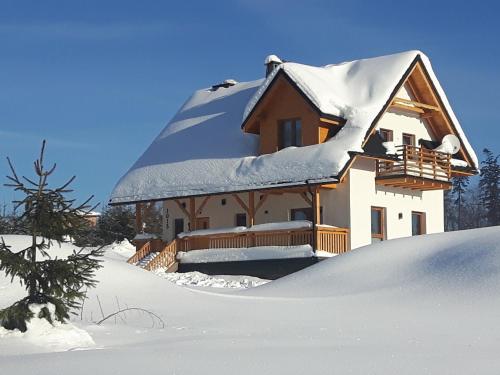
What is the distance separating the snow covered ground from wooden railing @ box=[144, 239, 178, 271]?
1458 centimetres

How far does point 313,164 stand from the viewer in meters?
28.7

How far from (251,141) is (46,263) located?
22280 mm

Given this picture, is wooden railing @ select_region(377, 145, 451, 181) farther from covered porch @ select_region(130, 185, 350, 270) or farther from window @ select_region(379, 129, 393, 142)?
covered porch @ select_region(130, 185, 350, 270)

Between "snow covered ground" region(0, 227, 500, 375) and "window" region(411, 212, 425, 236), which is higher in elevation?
"window" region(411, 212, 425, 236)

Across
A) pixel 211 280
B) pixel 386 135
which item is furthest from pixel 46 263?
pixel 386 135

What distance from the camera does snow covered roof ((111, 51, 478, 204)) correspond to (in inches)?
1146

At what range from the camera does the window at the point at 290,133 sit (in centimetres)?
3102

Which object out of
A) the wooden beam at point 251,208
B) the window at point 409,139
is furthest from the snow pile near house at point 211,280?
the window at point 409,139

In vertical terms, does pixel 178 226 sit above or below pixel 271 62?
below

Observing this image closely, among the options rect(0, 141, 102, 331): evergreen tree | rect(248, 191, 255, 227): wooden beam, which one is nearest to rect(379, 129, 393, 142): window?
rect(248, 191, 255, 227): wooden beam

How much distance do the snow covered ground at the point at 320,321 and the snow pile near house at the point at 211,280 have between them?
10282mm

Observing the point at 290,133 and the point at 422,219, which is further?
the point at 422,219

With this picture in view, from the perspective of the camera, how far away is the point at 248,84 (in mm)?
36781

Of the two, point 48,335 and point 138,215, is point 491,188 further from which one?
point 48,335
